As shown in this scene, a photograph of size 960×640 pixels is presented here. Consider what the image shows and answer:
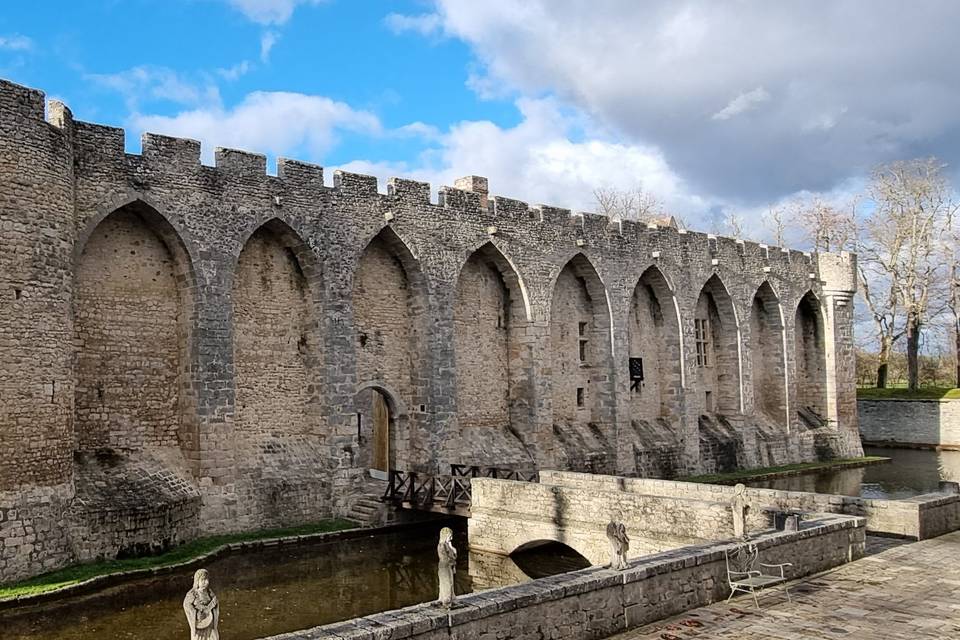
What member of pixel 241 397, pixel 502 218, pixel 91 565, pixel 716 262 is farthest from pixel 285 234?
pixel 716 262

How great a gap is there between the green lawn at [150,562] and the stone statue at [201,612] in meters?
7.06

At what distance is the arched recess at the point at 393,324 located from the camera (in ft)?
66.5

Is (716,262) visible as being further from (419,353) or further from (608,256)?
(419,353)

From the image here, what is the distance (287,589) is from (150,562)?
2.70m

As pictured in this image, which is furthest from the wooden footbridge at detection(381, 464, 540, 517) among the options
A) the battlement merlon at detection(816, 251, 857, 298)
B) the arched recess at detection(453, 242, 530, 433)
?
the battlement merlon at detection(816, 251, 857, 298)

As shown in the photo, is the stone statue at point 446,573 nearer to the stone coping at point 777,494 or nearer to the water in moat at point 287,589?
the water in moat at point 287,589

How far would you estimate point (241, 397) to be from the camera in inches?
710

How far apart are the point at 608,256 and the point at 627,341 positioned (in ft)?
8.48

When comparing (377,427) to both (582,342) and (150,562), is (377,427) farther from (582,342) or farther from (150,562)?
(150,562)

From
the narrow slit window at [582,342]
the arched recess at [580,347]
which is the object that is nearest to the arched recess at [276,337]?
the arched recess at [580,347]

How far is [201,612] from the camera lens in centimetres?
686

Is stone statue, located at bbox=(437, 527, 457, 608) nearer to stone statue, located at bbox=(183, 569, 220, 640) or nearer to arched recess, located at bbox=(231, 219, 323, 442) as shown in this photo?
stone statue, located at bbox=(183, 569, 220, 640)

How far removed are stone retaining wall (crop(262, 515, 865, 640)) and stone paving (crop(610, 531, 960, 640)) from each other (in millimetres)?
223

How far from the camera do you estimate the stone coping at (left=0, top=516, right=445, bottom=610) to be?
12453 mm
